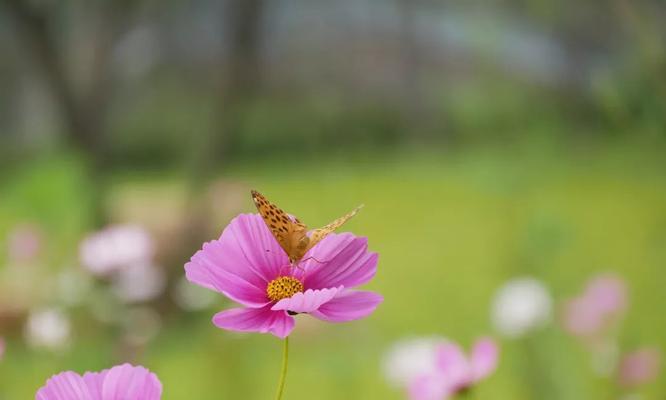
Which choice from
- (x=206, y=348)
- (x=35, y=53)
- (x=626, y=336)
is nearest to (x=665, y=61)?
(x=626, y=336)

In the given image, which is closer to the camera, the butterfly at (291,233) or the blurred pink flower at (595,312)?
the butterfly at (291,233)

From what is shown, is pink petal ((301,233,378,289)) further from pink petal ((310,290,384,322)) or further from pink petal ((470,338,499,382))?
pink petal ((470,338,499,382))

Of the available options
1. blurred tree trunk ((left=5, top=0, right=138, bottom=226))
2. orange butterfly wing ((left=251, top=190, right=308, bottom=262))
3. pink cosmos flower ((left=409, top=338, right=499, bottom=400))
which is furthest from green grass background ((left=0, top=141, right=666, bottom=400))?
orange butterfly wing ((left=251, top=190, right=308, bottom=262))

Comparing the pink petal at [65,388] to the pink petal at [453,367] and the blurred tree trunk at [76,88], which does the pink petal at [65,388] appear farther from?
the blurred tree trunk at [76,88]

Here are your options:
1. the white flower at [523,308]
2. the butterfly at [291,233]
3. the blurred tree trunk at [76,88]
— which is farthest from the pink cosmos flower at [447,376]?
the blurred tree trunk at [76,88]

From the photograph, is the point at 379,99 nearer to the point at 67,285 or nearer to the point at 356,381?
the point at 356,381

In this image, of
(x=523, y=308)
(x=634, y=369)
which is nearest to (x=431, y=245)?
(x=523, y=308)
